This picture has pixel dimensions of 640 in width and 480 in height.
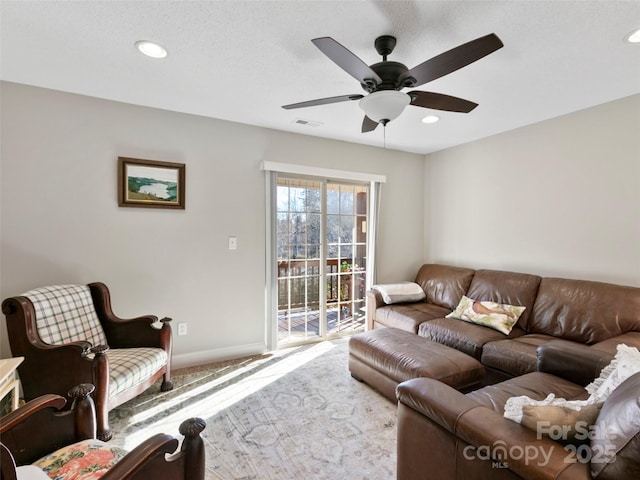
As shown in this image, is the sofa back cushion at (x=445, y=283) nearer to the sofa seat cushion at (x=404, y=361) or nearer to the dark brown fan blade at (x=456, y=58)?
the sofa seat cushion at (x=404, y=361)

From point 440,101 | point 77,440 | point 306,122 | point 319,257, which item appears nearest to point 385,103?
point 440,101

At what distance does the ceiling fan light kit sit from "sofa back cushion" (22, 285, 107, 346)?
2527mm

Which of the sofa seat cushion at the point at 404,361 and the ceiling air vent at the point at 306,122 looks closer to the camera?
the sofa seat cushion at the point at 404,361

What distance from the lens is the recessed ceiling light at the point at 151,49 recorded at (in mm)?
1852

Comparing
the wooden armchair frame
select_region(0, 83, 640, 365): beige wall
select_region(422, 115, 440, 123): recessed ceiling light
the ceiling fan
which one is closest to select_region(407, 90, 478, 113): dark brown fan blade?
the ceiling fan

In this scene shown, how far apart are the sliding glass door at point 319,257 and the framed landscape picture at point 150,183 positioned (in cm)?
103

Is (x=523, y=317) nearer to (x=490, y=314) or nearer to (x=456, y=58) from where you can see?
(x=490, y=314)

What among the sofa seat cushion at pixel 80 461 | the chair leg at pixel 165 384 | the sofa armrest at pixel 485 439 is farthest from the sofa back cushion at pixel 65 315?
the sofa armrest at pixel 485 439

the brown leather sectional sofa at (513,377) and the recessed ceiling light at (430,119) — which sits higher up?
the recessed ceiling light at (430,119)

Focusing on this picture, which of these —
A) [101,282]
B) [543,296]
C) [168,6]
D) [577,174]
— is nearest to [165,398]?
[101,282]

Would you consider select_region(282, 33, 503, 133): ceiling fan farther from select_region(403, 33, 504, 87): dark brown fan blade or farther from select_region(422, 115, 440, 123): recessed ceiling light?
select_region(422, 115, 440, 123): recessed ceiling light

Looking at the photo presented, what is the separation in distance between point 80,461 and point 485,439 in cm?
155

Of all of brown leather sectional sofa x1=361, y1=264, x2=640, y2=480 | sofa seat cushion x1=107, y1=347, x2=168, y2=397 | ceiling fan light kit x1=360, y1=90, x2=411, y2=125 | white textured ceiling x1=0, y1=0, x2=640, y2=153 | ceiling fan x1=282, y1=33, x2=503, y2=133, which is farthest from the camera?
sofa seat cushion x1=107, y1=347, x2=168, y2=397

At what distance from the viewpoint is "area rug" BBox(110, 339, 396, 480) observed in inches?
70.0
